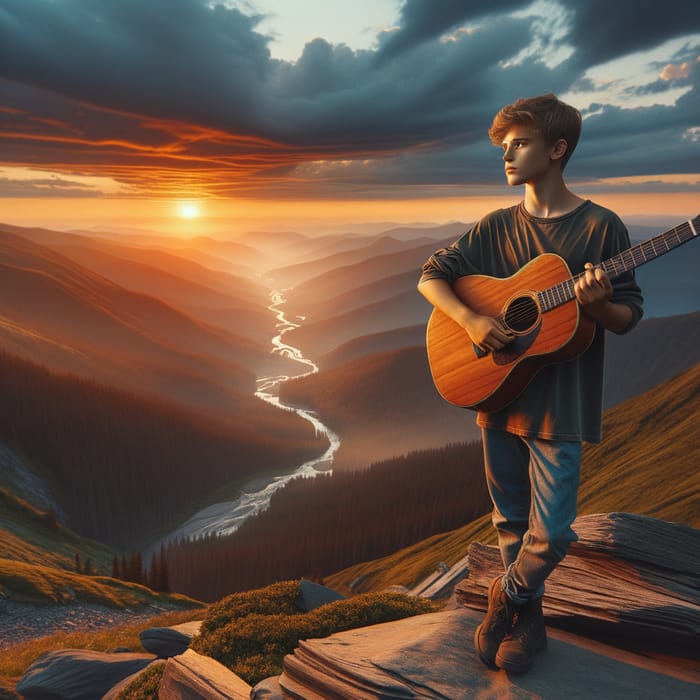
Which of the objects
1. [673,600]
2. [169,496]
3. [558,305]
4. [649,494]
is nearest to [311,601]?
[673,600]

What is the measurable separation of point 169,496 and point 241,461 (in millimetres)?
34912

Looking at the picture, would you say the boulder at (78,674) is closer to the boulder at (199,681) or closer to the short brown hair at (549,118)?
the boulder at (199,681)

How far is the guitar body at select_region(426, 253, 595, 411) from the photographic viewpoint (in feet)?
21.6

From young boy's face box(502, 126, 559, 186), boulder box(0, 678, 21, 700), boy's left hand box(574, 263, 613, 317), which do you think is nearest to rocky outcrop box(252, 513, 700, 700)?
boy's left hand box(574, 263, 613, 317)

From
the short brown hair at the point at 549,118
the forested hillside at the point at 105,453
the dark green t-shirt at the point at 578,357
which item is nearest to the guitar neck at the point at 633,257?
the dark green t-shirt at the point at 578,357

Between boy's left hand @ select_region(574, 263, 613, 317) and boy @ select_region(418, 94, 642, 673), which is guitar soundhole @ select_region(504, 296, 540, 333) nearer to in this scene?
boy @ select_region(418, 94, 642, 673)

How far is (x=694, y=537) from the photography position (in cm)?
949

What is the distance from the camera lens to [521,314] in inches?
276

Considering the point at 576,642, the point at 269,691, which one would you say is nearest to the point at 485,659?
the point at 576,642

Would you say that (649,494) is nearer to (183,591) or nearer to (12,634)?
(12,634)

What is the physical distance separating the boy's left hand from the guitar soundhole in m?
0.63

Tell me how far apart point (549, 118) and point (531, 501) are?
465cm

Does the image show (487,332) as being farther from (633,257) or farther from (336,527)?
(336,527)

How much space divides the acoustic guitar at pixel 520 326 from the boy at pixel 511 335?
0.17 m
